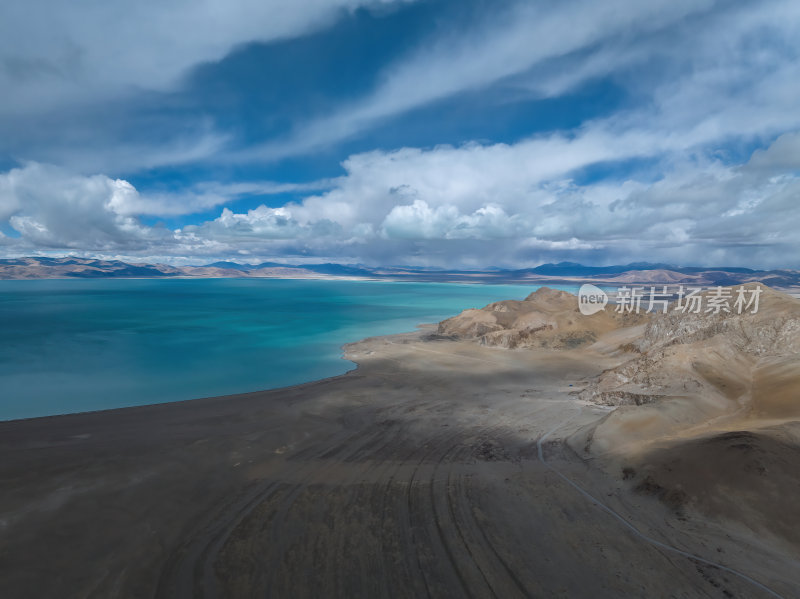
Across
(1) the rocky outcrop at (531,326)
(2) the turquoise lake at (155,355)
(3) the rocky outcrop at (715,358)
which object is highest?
(3) the rocky outcrop at (715,358)

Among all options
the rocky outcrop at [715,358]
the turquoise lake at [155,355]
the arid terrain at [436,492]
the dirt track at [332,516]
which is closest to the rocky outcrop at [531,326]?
the turquoise lake at [155,355]

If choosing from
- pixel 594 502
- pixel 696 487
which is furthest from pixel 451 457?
pixel 696 487

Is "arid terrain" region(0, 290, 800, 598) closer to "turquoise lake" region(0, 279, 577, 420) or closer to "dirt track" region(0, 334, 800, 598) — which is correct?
"dirt track" region(0, 334, 800, 598)

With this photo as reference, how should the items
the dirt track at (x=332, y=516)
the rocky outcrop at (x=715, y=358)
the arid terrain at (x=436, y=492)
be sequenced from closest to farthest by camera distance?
the dirt track at (x=332, y=516) < the arid terrain at (x=436, y=492) < the rocky outcrop at (x=715, y=358)

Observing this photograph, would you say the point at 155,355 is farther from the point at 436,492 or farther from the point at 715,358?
the point at 715,358

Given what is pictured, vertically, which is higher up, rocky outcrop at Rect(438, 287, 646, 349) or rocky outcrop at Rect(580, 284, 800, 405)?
rocky outcrop at Rect(580, 284, 800, 405)

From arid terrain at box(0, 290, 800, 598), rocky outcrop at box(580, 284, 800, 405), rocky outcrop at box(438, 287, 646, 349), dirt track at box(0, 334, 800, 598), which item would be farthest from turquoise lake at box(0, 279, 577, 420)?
rocky outcrop at box(580, 284, 800, 405)

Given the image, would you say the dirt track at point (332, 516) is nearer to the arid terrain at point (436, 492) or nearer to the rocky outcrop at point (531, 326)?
the arid terrain at point (436, 492)

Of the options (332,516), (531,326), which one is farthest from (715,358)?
(531,326)
